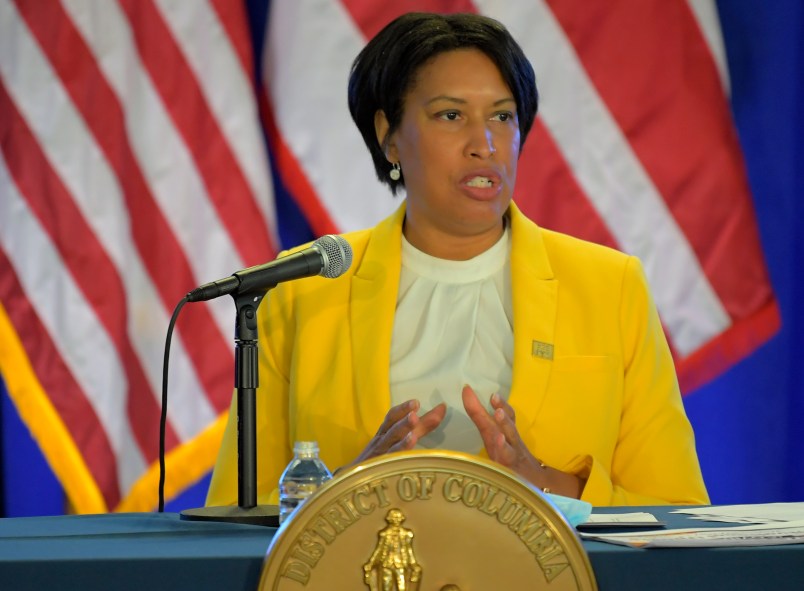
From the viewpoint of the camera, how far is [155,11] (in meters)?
Result: 3.14

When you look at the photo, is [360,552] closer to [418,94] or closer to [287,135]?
[418,94]

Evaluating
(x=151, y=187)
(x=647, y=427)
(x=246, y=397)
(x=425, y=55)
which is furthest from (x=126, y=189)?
(x=246, y=397)

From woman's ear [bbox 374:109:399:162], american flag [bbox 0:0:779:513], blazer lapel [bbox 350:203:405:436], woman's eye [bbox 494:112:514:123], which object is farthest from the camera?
american flag [bbox 0:0:779:513]

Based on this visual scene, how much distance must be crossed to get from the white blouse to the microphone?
1.88 ft

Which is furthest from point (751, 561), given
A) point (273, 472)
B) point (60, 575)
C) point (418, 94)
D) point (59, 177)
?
point (59, 177)

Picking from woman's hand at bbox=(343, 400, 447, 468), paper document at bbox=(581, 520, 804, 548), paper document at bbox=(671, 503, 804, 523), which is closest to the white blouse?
woman's hand at bbox=(343, 400, 447, 468)

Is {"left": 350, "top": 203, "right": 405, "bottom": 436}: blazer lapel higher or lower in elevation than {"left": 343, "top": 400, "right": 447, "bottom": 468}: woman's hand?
higher

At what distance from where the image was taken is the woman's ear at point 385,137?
7.43ft

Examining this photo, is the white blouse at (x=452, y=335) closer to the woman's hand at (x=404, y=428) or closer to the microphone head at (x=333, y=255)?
the woman's hand at (x=404, y=428)

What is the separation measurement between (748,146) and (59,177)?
192 centimetres

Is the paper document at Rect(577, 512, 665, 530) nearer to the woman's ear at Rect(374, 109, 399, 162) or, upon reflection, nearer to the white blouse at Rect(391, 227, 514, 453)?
the white blouse at Rect(391, 227, 514, 453)

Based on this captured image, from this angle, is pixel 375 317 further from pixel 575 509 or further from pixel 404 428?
pixel 575 509

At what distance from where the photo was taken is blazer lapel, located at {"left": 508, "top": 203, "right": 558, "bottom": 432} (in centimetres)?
193

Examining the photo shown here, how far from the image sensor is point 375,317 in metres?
2.08
